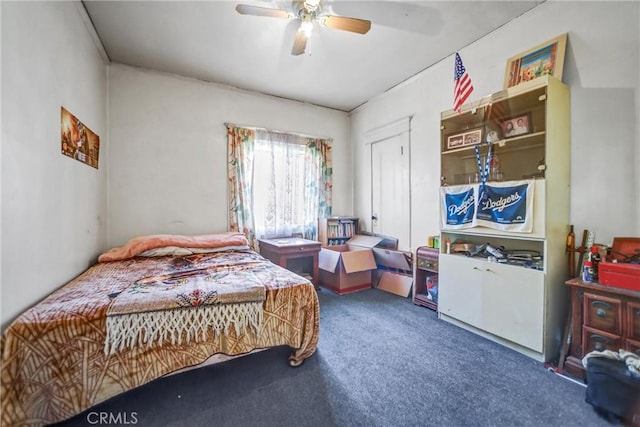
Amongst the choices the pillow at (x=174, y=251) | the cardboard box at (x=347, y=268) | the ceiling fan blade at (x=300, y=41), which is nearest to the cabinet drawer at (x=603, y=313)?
the cardboard box at (x=347, y=268)

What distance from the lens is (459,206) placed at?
2.46 meters

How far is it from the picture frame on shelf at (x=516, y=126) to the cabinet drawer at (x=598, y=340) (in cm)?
152

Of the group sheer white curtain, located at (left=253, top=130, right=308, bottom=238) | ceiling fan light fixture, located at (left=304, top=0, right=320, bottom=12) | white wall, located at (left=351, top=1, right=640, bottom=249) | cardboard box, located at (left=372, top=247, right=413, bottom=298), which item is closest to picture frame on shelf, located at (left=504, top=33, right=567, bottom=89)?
white wall, located at (left=351, top=1, right=640, bottom=249)

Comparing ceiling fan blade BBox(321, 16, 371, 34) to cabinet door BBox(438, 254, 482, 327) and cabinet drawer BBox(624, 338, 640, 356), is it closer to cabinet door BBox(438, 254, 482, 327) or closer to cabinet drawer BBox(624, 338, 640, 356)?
cabinet door BBox(438, 254, 482, 327)

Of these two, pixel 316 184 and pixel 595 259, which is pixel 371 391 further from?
pixel 316 184

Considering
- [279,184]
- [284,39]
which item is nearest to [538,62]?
[284,39]

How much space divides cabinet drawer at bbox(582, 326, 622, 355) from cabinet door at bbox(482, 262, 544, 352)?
0.22m

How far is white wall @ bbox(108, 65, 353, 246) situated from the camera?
2.97 metres

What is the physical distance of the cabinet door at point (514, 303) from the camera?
188cm

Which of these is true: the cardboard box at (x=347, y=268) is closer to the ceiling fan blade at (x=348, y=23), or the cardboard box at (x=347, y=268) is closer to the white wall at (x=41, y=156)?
the ceiling fan blade at (x=348, y=23)

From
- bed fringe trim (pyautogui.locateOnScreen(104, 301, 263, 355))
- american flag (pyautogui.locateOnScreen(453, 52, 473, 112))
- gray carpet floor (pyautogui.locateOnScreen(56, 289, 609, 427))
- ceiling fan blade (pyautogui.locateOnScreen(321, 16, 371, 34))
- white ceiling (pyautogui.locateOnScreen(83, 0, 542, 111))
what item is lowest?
gray carpet floor (pyautogui.locateOnScreen(56, 289, 609, 427))

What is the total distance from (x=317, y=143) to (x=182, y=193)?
2.14m

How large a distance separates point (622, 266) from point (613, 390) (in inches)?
28.6

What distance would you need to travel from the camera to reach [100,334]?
4.38ft
